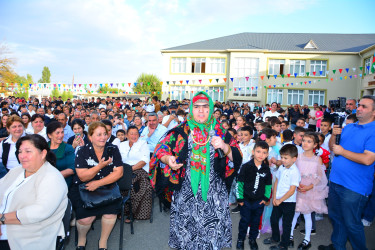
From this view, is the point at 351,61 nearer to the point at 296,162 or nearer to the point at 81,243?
the point at 296,162

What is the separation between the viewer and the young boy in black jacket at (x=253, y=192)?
144 inches

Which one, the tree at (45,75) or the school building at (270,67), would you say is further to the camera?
the tree at (45,75)

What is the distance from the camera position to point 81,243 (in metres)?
3.54

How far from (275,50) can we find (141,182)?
1032 inches

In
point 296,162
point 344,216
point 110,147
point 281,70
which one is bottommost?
point 344,216

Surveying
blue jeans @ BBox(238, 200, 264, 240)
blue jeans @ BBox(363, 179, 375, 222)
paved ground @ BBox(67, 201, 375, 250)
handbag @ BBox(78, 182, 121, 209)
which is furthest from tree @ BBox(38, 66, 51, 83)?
blue jeans @ BBox(363, 179, 375, 222)

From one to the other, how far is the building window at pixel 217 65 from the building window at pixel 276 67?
5.19 m

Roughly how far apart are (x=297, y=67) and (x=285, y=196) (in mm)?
27043

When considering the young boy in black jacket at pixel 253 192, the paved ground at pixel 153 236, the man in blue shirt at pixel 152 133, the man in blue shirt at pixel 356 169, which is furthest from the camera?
the man in blue shirt at pixel 152 133

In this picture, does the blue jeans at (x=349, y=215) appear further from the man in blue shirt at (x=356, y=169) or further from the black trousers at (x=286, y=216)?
the black trousers at (x=286, y=216)

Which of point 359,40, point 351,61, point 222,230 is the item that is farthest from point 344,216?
point 359,40

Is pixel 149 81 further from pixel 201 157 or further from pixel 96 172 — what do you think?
pixel 201 157

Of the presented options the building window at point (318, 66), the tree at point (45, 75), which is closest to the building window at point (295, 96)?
the building window at point (318, 66)

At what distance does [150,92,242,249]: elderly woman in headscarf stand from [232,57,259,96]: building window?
2544cm
